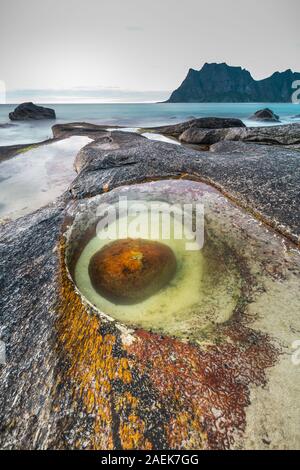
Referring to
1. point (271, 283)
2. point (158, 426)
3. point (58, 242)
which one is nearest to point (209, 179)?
point (271, 283)

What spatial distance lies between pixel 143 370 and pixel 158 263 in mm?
1808

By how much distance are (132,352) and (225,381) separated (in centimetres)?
90

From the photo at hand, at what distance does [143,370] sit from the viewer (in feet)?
8.45

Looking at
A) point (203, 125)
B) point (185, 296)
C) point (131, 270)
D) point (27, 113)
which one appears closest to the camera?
point (185, 296)

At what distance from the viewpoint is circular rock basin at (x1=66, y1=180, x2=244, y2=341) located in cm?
336

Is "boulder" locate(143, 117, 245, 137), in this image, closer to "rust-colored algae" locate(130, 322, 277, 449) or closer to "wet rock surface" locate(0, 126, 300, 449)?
"wet rock surface" locate(0, 126, 300, 449)

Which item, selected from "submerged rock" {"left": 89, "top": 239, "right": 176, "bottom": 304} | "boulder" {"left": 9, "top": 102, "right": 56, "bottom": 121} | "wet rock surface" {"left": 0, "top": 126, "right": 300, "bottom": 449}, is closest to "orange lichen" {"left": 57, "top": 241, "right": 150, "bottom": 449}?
"wet rock surface" {"left": 0, "top": 126, "right": 300, "bottom": 449}

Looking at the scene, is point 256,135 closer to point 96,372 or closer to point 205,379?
point 205,379

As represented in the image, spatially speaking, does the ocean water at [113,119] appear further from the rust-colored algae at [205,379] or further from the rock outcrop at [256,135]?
the rust-colored algae at [205,379]

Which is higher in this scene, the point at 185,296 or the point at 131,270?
the point at 131,270

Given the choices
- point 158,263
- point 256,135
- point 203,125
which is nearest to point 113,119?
point 203,125

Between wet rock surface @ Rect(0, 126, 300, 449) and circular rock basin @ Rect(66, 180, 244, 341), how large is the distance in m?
0.22

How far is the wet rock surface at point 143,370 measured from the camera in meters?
2.21

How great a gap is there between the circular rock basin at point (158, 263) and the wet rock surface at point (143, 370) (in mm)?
218
